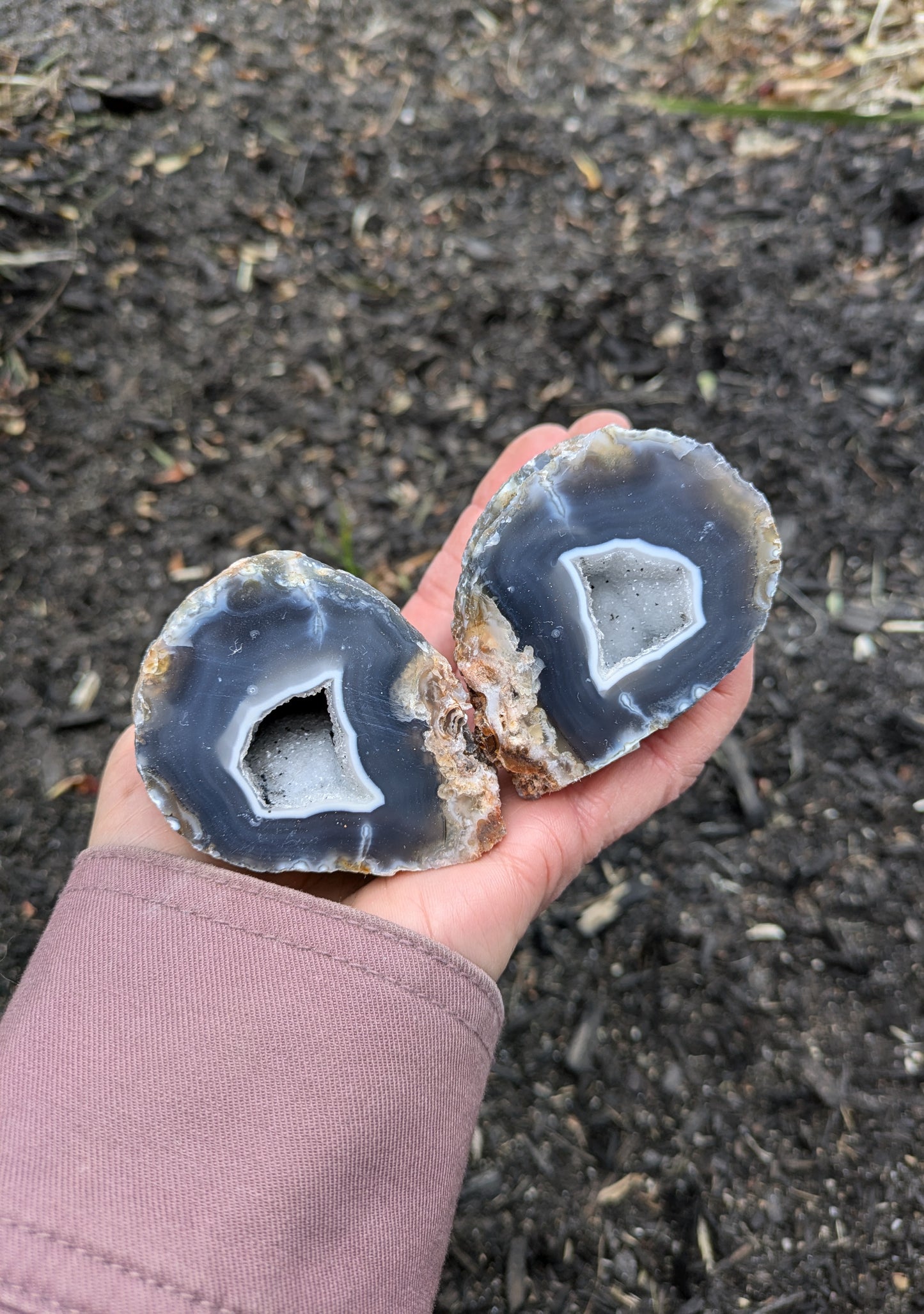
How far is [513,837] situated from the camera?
1318 mm

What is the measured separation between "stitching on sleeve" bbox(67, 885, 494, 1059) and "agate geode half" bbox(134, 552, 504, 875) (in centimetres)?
12

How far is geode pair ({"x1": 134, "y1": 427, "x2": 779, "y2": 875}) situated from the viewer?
48.6 inches

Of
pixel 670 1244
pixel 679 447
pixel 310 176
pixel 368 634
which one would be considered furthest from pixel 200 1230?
pixel 310 176

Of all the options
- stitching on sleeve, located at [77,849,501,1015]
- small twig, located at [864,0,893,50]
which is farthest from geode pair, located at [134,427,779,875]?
small twig, located at [864,0,893,50]

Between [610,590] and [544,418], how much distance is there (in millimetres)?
746

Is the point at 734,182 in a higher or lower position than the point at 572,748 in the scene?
higher

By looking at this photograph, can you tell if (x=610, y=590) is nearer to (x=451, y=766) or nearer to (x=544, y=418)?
(x=451, y=766)

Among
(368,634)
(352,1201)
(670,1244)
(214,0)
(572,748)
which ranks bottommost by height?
(670,1244)

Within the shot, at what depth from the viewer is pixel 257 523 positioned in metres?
1.90

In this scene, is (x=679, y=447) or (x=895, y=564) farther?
(x=895, y=564)

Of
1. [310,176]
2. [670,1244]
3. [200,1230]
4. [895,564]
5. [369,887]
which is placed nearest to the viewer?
[200,1230]

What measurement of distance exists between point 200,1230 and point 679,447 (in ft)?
3.47

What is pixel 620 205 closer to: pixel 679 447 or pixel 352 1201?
pixel 679 447

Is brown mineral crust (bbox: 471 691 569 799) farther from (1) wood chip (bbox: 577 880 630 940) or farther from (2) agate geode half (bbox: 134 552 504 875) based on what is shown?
(1) wood chip (bbox: 577 880 630 940)
